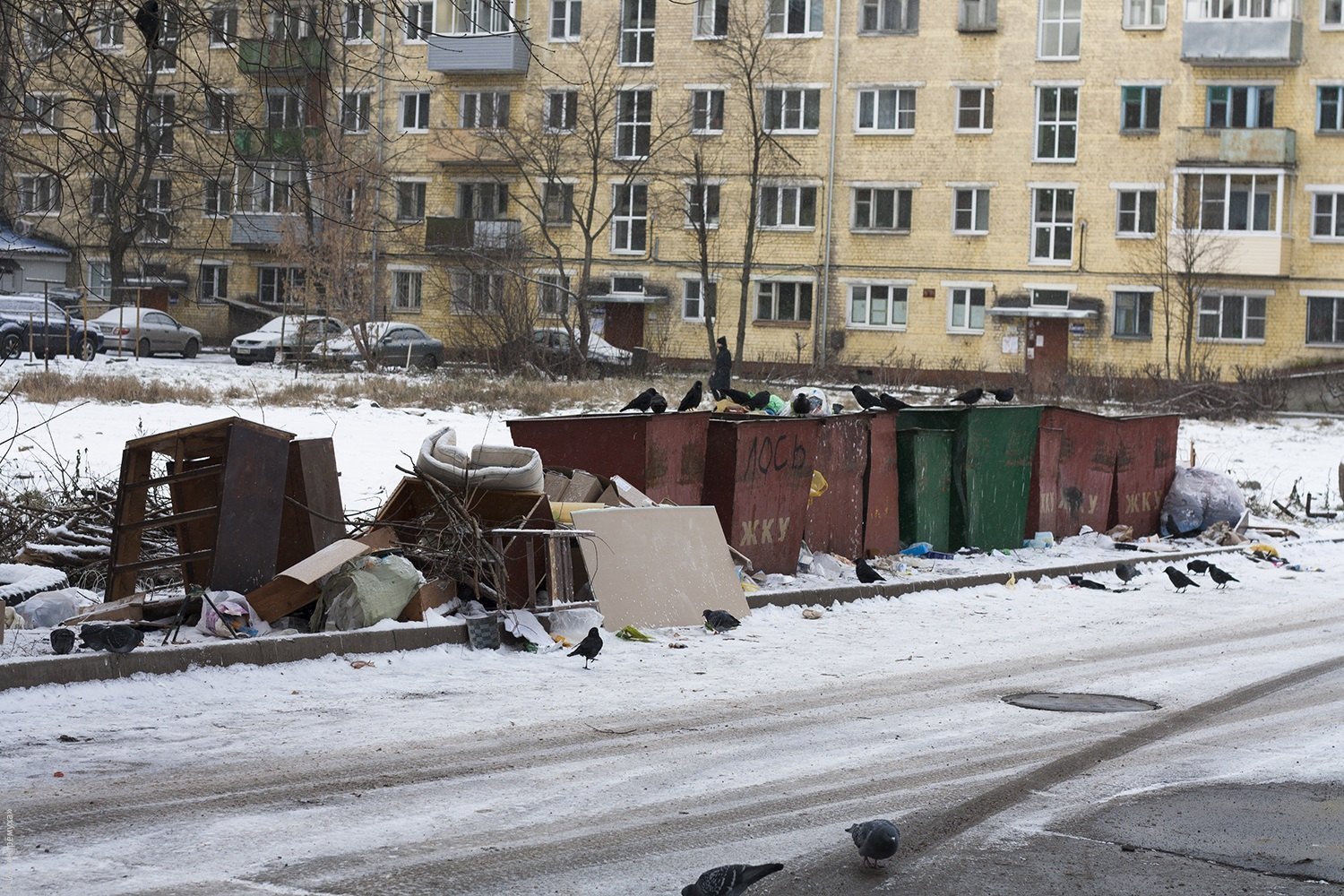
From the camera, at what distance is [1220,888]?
207 inches

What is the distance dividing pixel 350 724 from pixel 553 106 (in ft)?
152

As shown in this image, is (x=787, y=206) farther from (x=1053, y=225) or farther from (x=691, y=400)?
(x=691, y=400)

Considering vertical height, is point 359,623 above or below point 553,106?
below

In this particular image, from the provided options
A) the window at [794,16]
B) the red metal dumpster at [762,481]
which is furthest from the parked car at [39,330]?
the red metal dumpster at [762,481]

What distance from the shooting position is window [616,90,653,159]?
52375 mm

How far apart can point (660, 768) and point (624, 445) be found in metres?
5.17

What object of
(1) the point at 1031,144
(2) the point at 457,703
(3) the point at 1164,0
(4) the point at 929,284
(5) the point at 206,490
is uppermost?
(3) the point at 1164,0

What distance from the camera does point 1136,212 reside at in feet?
Answer: 157

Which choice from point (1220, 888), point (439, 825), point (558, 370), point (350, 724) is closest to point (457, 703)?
point (350, 724)

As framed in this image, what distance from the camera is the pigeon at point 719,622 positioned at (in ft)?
34.1

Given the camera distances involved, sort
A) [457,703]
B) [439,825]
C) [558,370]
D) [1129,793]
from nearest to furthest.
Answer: [439,825] → [1129,793] → [457,703] → [558,370]

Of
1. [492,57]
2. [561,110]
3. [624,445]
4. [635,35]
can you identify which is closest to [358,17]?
[624,445]

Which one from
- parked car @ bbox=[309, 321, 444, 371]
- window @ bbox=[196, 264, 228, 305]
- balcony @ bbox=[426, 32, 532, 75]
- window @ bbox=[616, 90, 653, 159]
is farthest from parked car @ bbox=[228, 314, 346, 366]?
window @ bbox=[196, 264, 228, 305]

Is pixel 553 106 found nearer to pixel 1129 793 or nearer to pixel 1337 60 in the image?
pixel 1337 60
